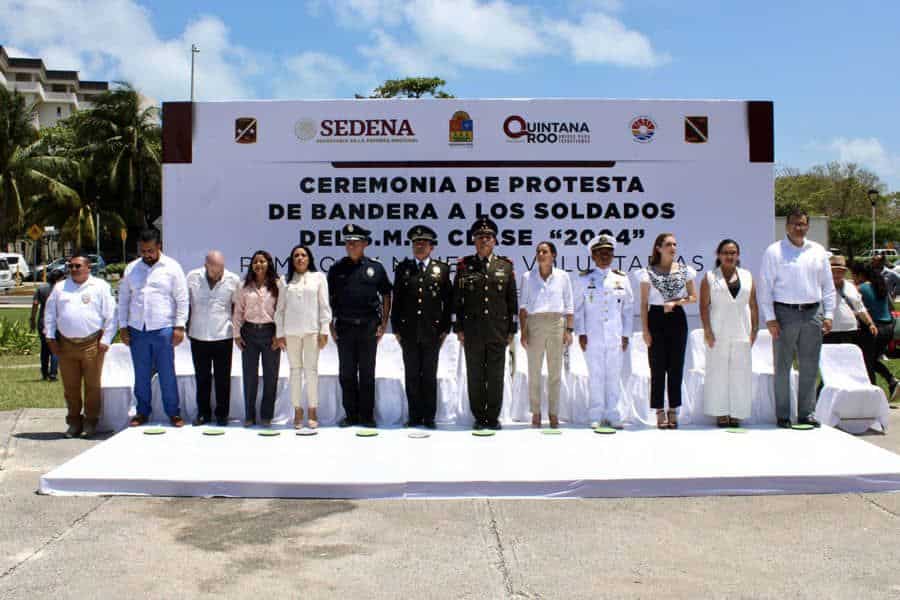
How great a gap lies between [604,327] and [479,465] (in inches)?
74.9

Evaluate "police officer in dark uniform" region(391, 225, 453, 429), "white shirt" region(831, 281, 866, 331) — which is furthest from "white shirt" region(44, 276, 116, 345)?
"white shirt" region(831, 281, 866, 331)

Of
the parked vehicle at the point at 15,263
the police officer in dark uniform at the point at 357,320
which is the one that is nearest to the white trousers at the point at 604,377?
the police officer in dark uniform at the point at 357,320

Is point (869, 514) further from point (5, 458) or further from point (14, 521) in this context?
point (5, 458)

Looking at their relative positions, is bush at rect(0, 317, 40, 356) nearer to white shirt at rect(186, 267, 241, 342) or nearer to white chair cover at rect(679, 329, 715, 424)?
white shirt at rect(186, 267, 241, 342)

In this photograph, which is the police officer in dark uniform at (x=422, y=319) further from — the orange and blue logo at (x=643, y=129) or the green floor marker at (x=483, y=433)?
the orange and blue logo at (x=643, y=129)

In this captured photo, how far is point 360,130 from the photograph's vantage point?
8.30m

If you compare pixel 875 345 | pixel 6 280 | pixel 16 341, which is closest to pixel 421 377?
pixel 875 345

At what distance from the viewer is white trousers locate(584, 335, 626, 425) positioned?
23.6 ft

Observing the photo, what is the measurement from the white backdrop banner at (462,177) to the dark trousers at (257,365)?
1332 mm

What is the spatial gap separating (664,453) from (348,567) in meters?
2.91

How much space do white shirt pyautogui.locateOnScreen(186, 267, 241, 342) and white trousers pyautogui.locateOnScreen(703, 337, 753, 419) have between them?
4.11 m

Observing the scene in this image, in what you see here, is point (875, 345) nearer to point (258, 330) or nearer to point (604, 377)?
point (604, 377)

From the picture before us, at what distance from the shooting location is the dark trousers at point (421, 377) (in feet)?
23.6

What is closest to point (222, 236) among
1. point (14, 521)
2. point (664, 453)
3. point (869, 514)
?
point (14, 521)
